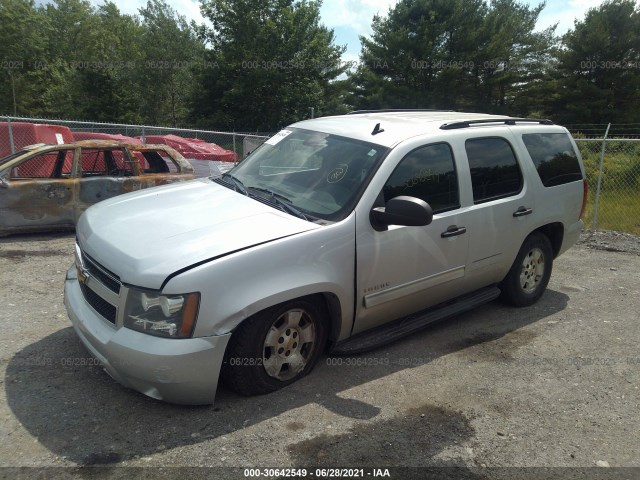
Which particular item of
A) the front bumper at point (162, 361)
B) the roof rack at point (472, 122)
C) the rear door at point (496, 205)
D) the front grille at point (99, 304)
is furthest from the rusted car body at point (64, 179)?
the rear door at point (496, 205)

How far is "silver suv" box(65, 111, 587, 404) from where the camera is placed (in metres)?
2.94

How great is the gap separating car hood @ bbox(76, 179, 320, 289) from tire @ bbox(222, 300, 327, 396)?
1.67 ft

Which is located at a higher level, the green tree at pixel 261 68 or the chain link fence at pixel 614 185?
the green tree at pixel 261 68

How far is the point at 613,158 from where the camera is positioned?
1285cm

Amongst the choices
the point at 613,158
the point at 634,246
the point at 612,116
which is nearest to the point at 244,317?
the point at 634,246

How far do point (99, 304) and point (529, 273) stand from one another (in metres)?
4.10

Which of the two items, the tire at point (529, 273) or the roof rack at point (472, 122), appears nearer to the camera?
the roof rack at point (472, 122)

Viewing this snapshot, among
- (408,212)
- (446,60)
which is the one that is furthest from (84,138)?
(446,60)

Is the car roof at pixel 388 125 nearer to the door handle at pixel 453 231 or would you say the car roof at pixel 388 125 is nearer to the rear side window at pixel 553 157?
the rear side window at pixel 553 157

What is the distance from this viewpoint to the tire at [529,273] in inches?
199

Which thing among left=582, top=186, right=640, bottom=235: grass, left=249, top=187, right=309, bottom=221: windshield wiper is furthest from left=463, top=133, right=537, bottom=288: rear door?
left=582, top=186, right=640, bottom=235: grass

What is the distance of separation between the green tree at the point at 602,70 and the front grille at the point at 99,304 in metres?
30.7

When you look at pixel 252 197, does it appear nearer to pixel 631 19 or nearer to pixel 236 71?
pixel 236 71

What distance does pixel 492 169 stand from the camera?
4551 mm
